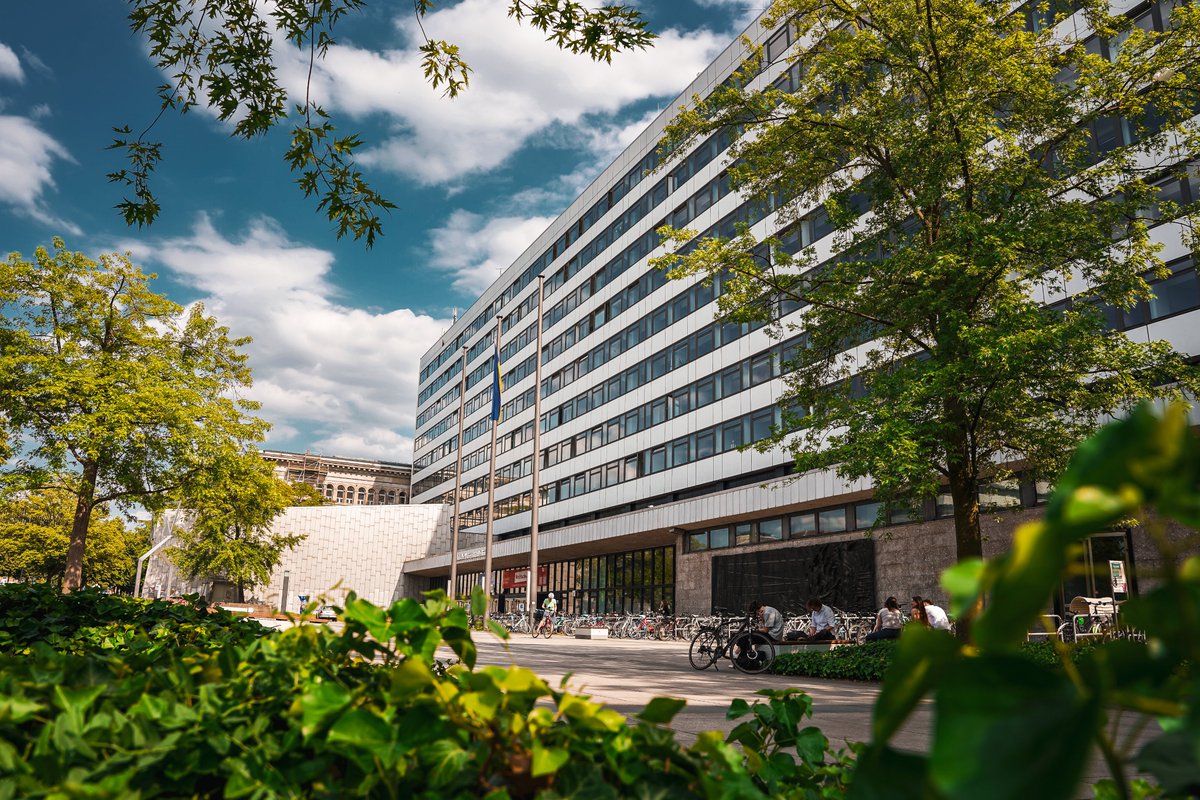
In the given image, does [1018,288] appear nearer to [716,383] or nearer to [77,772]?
[77,772]

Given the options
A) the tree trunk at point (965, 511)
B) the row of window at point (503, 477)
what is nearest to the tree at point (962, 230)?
the tree trunk at point (965, 511)

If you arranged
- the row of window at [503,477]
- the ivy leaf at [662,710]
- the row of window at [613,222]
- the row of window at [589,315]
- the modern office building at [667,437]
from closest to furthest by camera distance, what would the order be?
the ivy leaf at [662,710] → the modern office building at [667,437] → the row of window at [613,222] → the row of window at [589,315] → the row of window at [503,477]

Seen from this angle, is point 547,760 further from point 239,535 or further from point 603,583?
point 603,583

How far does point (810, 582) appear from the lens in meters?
31.1

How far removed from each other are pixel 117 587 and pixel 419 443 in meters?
30.7

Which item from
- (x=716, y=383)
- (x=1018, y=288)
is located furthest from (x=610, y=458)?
(x=1018, y=288)

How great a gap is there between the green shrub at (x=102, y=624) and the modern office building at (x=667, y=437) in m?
14.6

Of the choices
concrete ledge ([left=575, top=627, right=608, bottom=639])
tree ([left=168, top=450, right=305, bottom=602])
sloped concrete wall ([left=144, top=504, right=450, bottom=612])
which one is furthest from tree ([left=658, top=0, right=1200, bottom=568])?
sloped concrete wall ([left=144, top=504, right=450, bottom=612])

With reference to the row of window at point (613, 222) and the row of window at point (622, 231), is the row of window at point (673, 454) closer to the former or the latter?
the row of window at point (622, 231)

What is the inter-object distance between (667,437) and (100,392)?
2381cm

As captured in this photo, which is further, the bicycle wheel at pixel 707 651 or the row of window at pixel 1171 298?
the row of window at pixel 1171 298

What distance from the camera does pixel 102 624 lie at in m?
4.81

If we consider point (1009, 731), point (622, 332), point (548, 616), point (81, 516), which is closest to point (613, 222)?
point (622, 332)

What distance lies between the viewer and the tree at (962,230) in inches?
539
